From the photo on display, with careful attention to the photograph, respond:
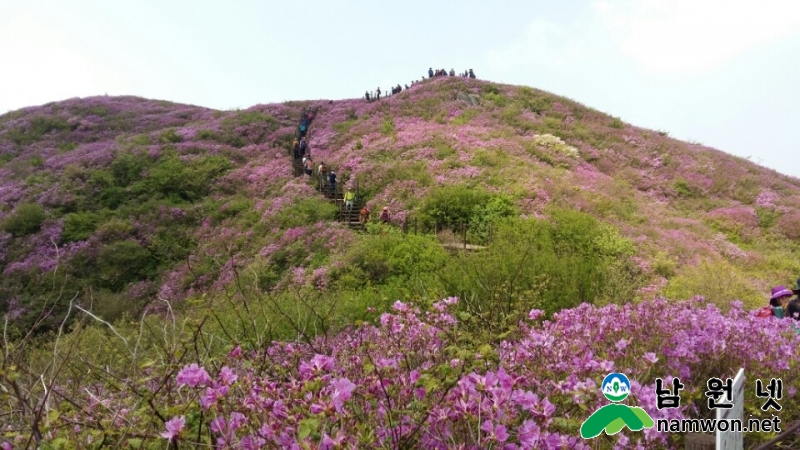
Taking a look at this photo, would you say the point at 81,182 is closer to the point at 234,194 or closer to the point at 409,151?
the point at 234,194

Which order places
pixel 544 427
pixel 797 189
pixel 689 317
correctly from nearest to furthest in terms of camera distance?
pixel 544 427 < pixel 689 317 < pixel 797 189

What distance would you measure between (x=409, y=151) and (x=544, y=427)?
20.3 metres

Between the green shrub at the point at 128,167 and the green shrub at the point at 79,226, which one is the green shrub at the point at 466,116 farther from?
the green shrub at the point at 79,226

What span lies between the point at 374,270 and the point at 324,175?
991 cm

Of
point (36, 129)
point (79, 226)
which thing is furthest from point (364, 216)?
point (36, 129)

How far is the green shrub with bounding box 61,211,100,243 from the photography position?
18.5 meters

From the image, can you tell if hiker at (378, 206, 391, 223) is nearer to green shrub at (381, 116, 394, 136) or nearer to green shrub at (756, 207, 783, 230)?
green shrub at (381, 116, 394, 136)

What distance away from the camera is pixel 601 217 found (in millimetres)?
14820

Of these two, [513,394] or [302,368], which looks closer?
[513,394]

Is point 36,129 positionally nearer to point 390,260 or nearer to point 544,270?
point 390,260

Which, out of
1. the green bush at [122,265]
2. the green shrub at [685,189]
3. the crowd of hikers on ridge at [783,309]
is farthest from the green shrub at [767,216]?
the green bush at [122,265]

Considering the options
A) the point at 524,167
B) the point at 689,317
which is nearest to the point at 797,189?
the point at 524,167

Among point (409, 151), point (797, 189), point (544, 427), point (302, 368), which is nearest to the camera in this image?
point (544, 427)

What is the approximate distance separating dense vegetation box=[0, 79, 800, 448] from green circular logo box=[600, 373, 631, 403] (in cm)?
6
